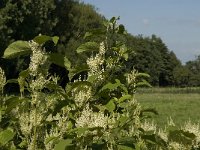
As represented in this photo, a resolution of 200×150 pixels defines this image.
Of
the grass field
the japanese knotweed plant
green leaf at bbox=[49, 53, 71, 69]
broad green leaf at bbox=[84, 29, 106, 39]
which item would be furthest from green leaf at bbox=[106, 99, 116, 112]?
the grass field

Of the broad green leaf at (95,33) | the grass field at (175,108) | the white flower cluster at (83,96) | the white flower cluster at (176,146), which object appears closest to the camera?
the white flower cluster at (83,96)

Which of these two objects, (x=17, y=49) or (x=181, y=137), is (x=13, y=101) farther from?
(x=181, y=137)

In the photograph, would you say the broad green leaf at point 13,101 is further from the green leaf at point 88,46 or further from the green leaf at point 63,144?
the green leaf at point 88,46

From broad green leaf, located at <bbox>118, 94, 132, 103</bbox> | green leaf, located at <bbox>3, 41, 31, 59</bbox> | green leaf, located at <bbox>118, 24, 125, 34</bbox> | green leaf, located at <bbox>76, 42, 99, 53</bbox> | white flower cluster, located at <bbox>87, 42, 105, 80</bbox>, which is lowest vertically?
broad green leaf, located at <bbox>118, 94, 132, 103</bbox>

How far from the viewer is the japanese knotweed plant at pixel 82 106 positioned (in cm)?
273

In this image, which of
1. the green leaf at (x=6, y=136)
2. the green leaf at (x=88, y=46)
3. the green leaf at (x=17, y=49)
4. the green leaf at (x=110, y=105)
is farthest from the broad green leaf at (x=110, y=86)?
the green leaf at (x=6, y=136)

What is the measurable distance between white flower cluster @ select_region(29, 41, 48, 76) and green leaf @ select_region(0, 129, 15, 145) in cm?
45

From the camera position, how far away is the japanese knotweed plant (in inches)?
107

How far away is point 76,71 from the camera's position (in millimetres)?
3199

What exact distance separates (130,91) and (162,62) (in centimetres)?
14131

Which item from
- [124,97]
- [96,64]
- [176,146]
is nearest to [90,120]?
[96,64]

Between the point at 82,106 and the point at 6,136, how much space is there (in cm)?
49

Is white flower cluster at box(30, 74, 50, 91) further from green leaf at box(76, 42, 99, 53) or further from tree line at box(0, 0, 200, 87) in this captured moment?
tree line at box(0, 0, 200, 87)

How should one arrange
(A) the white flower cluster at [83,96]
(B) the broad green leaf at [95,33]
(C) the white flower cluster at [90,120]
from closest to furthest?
1. (C) the white flower cluster at [90,120]
2. (A) the white flower cluster at [83,96]
3. (B) the broad green leaf at [95,33]
